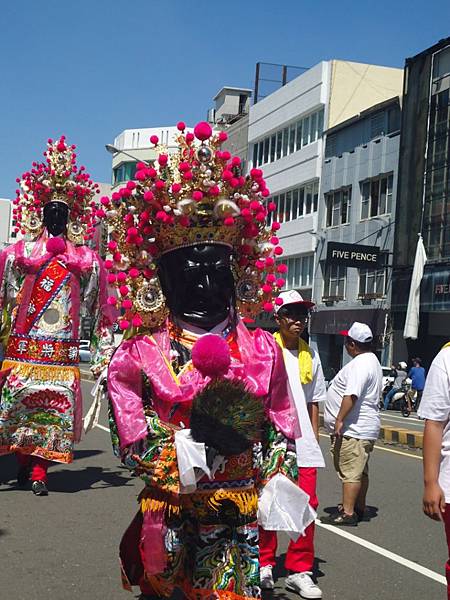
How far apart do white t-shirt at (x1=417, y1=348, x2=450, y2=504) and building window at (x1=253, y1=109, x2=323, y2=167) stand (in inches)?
1378

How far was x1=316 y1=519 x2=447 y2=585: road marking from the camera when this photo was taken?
6.00m

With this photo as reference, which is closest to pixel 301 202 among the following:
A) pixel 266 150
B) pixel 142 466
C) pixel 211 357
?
pixel 266 150

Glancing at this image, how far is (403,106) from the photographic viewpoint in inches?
1257

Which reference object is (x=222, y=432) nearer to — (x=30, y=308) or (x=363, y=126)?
(x=30, y=308)

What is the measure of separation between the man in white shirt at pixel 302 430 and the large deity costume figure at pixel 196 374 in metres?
1.26

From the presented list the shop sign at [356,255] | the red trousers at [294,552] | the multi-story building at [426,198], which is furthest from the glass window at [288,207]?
the red trousers at [294,552]

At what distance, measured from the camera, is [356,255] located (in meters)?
31.7

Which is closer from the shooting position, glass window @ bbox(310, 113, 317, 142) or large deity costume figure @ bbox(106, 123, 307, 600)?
large deity costume figure @ bbox(106, 123, 307, 600)

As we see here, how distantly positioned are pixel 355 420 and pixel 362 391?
0.28 metres

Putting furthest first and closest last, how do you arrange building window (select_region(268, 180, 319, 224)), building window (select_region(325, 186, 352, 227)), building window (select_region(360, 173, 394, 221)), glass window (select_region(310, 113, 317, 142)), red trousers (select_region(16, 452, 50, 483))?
building window (select_region(268, 180, 319, 224)) < glass window (select_region(310, 113, 317, 142)) < building window (select_region(325, 186, 352, 227)) < building window (select_region(360, 173, 394, 221)) < red trousers (select_region(16, 452, 50, 483))

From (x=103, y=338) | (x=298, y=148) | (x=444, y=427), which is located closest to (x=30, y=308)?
(x=103, y=338)

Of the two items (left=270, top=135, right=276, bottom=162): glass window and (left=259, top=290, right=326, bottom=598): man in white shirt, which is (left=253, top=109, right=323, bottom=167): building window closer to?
(left=270, top=135, right=276, bottom=162): glass window

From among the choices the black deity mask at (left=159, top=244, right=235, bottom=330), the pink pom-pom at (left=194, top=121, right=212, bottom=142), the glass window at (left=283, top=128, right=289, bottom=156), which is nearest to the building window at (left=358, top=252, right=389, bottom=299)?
the glass window at (left=283, top=128, right=289, bottom=156)

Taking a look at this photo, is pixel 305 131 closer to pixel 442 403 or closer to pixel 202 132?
pixel 202 132
